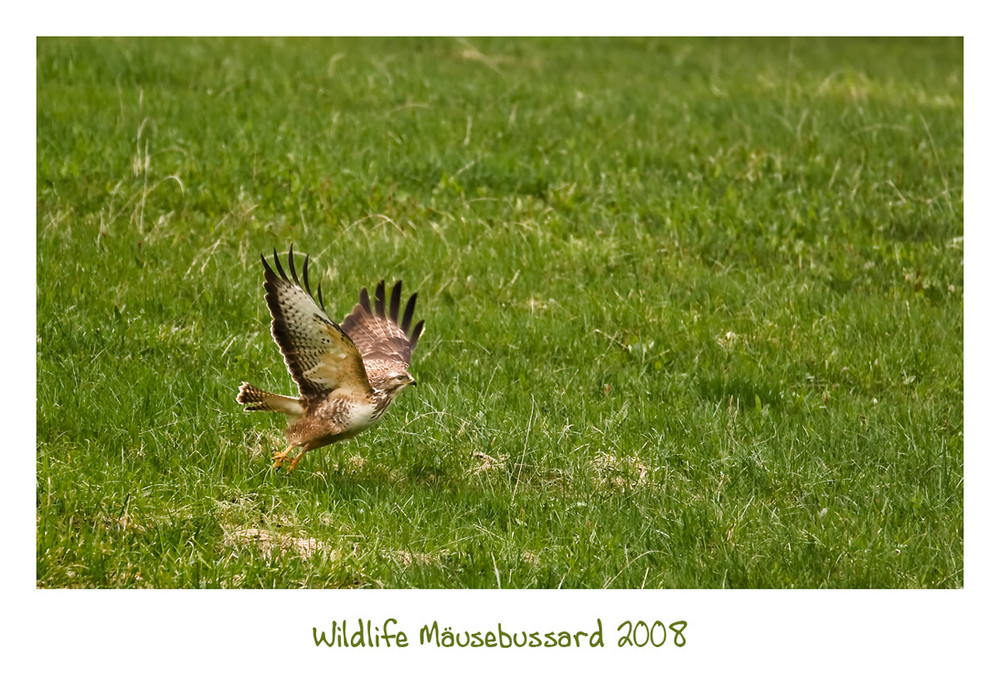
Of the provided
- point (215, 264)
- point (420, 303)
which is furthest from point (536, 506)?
point (215, 264)

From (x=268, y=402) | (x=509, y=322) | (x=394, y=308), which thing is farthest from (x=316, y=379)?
(x=509, y=322)

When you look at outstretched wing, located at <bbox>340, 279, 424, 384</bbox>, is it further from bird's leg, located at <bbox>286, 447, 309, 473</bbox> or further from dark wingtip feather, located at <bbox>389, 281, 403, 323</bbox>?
bird's leg, located at <bbox>286, 447, 309, 473</bbox>

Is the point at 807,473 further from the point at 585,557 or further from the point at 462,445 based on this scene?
the point at 462,445

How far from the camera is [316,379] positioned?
5645 mm

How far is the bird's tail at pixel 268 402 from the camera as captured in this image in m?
5.76

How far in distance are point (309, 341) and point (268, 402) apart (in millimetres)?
614

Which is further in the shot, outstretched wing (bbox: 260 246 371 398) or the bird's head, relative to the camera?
the bird's head

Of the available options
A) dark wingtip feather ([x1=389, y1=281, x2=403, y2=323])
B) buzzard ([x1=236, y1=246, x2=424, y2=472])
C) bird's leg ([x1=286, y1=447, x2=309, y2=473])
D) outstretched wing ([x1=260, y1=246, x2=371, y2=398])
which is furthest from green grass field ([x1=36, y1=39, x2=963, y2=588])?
outstretched wing ([x1=260, y1=246, x2=371, y2=398])

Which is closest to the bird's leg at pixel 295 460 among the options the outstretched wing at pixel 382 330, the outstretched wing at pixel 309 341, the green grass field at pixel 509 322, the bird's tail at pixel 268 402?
the green grass field at pixel 509 322

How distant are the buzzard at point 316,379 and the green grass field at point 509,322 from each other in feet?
1.47

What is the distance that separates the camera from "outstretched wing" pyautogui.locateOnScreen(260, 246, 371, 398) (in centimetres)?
523

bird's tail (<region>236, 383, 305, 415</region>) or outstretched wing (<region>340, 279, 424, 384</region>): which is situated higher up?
outstretched wing (<region>340, 279, 424, 384</region>)

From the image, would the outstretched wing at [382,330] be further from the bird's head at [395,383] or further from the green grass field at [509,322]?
the bird's head at [395,383]

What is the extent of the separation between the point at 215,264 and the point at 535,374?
9.92 ft
